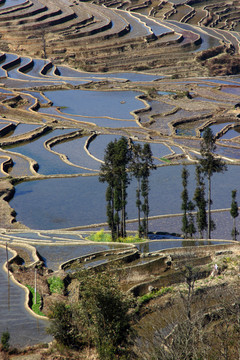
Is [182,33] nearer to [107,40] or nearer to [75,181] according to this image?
[107,40]

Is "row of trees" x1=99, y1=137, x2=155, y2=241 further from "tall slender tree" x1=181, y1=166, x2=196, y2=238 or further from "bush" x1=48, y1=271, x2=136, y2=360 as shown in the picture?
"bush" x1=48, y1=271, x2=136, y2=360

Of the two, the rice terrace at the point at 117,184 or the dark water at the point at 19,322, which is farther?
the dark water at the point at 19,322

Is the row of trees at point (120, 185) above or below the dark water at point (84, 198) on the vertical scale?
above

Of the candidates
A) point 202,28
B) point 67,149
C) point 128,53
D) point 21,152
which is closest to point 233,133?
point 67,149

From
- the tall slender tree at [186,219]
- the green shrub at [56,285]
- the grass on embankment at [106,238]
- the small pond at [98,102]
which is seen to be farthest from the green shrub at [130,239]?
the small pond at [98,102]

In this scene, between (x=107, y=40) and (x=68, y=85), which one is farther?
(x=107, y=40)

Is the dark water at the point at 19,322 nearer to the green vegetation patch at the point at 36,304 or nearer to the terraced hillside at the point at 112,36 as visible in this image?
the green vegetation patch at the point at 36,304

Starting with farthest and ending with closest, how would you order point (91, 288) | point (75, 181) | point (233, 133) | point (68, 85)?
point (68, 85) < point (233, 133) < point (75, 181) < point (91, 288)
